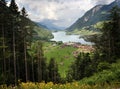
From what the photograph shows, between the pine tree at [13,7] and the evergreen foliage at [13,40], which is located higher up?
the pine tree at [13,7]

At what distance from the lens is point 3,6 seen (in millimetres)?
47125

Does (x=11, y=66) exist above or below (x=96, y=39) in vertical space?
below

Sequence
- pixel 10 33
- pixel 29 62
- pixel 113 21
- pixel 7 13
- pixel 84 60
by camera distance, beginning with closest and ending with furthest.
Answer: pixel 7 13
pixel 10 33
pixel 113 21
pixel 29 62
pixel 84 60

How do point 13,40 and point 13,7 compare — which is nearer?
point 13,40

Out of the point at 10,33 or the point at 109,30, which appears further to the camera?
the point at 109,30

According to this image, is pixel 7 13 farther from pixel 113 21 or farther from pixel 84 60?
pixel 84 60

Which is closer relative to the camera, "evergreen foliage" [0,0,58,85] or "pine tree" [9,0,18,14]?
"evergreen foliage" [0,0,58,85]

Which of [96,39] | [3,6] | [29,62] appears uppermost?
[3,6]

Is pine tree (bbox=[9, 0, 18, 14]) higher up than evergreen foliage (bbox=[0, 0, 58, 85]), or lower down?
higher up

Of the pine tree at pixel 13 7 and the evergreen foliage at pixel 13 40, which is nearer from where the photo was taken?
the evergreen foliage at pixel 13 40

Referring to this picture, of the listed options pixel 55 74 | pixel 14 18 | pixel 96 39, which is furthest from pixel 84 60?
pixel 14 18

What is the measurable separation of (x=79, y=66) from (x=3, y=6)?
2242 inches

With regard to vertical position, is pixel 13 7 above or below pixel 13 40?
above

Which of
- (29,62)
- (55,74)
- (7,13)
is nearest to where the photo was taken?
(7,13)
